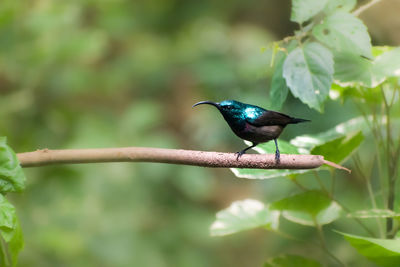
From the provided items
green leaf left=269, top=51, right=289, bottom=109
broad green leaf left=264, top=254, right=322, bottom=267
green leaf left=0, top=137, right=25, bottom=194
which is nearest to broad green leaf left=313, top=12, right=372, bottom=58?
green leaf left=269, top=51, right=289, bottom=109

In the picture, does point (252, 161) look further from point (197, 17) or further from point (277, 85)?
point (197, 17)

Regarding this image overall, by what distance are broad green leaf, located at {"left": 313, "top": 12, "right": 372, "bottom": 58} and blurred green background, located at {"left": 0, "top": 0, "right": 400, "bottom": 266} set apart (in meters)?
0.83

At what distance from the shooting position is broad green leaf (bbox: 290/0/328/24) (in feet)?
3.73

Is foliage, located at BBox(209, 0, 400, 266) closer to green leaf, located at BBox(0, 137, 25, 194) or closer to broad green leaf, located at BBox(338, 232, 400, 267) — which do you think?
broad green leaf, located at BBox(338, 232, 400, 267)

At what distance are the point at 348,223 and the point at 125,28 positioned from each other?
2.32 m

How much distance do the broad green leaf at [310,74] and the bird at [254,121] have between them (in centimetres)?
9

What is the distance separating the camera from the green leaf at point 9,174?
3.22ft

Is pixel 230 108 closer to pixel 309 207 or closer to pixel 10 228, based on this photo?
pixel 309 207

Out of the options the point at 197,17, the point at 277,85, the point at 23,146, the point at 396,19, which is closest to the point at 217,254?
the point at 197,17

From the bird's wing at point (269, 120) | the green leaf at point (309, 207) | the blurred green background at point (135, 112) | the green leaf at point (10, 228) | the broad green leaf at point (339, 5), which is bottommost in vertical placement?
the green leaf at point (309, 207)

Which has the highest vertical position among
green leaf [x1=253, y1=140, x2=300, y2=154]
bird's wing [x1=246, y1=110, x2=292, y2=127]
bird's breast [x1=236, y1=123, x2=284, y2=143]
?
bird's wing [x1=246, y1=110, x2=292, y2=127]

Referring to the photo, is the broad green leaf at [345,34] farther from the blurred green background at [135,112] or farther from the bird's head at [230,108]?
the blurred green background at [135,112]

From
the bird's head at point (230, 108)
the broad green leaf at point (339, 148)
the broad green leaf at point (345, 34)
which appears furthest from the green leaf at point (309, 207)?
the broad green leaf at point (345, 34)

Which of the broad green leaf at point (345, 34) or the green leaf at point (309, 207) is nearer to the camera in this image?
the broad green leaf at point (345, 34)
